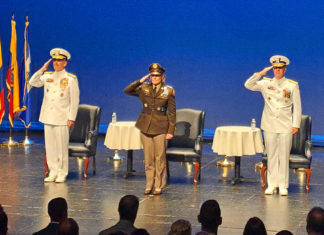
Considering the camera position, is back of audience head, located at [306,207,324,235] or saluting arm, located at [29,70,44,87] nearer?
back of audience head, located at [306,207,324,235]

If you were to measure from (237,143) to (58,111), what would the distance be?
2.34 m

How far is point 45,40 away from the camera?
1466cm

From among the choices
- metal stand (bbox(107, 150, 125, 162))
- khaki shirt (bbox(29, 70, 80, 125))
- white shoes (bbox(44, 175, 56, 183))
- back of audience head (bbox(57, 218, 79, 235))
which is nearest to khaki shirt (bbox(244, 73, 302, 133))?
khaki shirt (bbox(29, 70, 80, 125))

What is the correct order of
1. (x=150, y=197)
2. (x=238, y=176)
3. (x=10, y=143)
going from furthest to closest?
(x=10, y=143)
(x=238, y=176)
(x=150, y=197)

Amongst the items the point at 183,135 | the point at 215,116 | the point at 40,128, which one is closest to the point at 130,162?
the point at 183,135

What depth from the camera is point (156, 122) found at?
880cm

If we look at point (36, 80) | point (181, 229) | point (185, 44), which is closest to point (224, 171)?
point (36, 80)

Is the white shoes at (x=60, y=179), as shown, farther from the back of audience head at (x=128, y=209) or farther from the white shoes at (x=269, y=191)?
the back of audience head at (x=128, y=209)

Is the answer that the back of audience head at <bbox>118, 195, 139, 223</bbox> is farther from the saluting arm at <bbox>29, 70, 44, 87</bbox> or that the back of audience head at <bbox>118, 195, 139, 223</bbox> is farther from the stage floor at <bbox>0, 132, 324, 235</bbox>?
the saluting arm at <bbox>29, 70, 44, 87</bbox>

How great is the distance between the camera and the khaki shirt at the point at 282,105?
8.84m

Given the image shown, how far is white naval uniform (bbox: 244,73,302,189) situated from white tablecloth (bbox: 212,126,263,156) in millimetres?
573

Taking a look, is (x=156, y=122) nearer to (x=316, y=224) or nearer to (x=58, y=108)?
(x=58, y=108)

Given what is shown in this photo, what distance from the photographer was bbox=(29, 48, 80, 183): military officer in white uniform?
9461 mm

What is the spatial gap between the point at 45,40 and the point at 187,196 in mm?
6896
